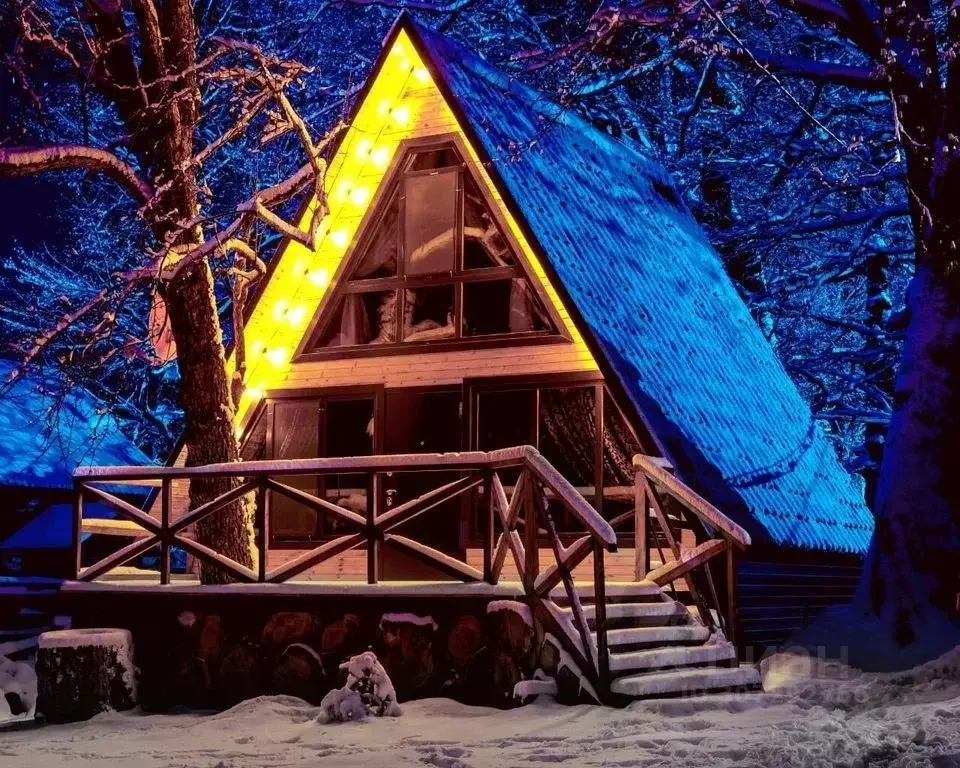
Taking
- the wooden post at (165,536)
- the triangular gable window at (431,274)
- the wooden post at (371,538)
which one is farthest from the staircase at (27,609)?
the wooden post at (371,538)

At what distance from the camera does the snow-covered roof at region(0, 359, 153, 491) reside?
70.0 ft

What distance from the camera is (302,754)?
7.99 m

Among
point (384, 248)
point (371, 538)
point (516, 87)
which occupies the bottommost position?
point (371, 538)

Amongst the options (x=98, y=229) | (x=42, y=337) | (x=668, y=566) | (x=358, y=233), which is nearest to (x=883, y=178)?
(x=668, y=566)

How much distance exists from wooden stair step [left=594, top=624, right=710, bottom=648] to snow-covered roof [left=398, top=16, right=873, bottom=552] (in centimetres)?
162

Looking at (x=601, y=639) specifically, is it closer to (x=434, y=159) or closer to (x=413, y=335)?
(x=413, y=335)

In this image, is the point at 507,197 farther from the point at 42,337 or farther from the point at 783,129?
the point at 783,129

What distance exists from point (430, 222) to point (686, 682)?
262 inches

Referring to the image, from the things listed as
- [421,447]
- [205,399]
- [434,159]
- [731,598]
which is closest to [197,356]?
[205,399]

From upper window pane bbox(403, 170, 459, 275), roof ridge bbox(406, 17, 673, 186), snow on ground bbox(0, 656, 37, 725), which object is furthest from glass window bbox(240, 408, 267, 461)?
roof ridge bbox(406, 17, 673, 186)

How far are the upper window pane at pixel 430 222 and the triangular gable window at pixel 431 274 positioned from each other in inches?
0.4

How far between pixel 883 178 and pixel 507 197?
12.8 feet

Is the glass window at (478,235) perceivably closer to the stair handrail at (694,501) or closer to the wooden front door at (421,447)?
the wooden front door at (421,447)

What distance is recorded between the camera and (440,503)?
10.9 m
